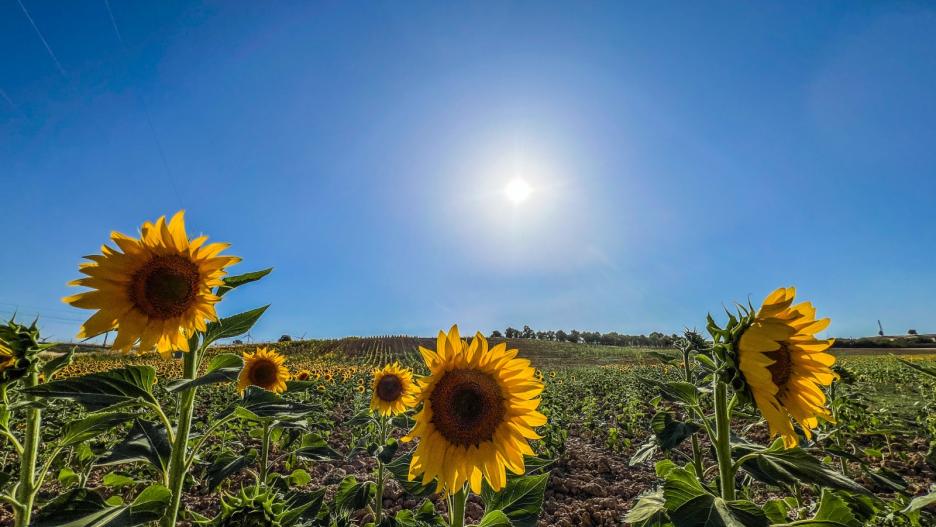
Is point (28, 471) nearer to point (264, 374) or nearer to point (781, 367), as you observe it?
point (264, 374)

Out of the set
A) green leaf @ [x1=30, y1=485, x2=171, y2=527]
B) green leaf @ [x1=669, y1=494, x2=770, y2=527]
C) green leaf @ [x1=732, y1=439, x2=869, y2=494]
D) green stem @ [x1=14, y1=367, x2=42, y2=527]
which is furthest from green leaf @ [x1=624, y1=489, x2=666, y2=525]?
green stem @ [x1=14, y1=367, x2=42, y2=527]

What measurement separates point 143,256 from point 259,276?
74 cm

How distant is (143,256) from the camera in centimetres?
205

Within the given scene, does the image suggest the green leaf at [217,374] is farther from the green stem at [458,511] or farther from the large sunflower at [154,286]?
the green stem at [458,511]

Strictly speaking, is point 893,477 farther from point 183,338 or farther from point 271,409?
point 183,338

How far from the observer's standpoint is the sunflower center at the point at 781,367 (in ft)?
5.96

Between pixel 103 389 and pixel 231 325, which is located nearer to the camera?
pixel 103 389

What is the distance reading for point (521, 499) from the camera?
2.03 metres

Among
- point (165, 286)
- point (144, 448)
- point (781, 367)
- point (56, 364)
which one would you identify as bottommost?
point (144, 448)

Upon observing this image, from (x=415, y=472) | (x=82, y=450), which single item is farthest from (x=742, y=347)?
(x=82, y=450)

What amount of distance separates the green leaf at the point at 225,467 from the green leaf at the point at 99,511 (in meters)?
1.15

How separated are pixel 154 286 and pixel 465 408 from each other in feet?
5.38

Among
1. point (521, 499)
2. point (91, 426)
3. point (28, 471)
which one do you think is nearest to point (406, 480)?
point (521, 499)

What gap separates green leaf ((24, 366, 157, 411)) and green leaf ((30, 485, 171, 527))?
30cm
